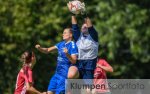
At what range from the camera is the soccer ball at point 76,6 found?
679 inches

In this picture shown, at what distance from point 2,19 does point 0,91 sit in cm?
378

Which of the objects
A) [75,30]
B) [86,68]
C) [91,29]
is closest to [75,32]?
[75,30]

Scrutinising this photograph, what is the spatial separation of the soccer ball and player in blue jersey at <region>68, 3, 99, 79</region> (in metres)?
0.09

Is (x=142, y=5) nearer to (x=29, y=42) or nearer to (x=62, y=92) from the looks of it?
(x=29, y=42)

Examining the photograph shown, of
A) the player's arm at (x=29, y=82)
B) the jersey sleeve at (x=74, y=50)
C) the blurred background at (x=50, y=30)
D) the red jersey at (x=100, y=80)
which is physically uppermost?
the jersey sleeve at (x=74, y=50)

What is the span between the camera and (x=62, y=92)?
17.5 metres

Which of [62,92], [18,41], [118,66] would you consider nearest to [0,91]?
[18,41]

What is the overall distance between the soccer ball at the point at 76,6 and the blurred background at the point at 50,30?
16.6 meters

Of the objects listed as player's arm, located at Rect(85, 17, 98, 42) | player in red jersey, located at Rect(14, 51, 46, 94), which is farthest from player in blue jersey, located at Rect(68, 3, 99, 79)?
player in red jersey, located at Rect(14, 51, 46, 94)

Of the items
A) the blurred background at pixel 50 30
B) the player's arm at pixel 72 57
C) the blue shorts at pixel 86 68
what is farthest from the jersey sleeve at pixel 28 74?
the blurred background at pixel 50 30

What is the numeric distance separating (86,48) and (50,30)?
17879 mm

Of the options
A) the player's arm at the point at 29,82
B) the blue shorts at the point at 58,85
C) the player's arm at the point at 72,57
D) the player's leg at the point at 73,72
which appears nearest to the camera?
the player's arm at the point at 29,82

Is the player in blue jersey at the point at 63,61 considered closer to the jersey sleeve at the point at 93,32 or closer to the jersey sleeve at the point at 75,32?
the jersey sleeve at the point at 75,32

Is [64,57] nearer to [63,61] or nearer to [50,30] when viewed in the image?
[63,61]
